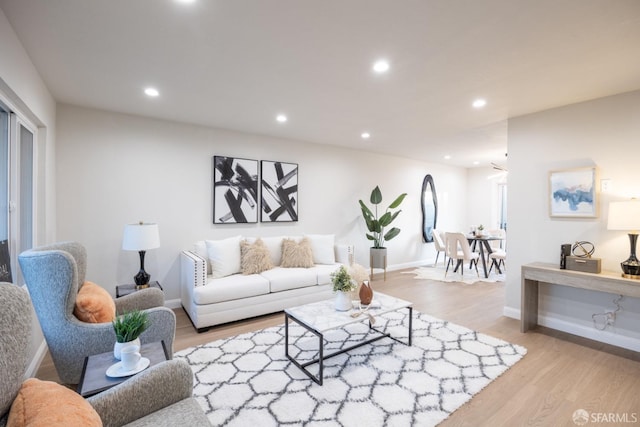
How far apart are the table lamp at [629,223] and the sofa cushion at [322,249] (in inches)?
124

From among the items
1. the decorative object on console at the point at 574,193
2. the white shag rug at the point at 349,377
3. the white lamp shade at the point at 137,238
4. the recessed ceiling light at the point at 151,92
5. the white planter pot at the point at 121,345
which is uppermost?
the recessed ceiling light at the point at 151,92

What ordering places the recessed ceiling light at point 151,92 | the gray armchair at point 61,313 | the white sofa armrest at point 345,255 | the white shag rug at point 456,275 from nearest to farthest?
the gray armchair at point 61,313 < the recessed ceiling light at point 151,92 < the white sofa armrest at point 345,255 < the white shag rug at point 456,275

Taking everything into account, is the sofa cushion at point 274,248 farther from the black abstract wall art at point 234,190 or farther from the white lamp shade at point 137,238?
the white lamp shade at point 137,238

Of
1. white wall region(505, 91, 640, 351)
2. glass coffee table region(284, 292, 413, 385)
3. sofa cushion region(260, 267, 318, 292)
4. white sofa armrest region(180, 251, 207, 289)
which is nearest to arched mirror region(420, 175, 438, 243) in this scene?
white wall region(505, 91, 640, 351)

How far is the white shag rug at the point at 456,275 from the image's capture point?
566 cm

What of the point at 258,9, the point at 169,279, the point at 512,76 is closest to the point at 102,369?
the point at 258,9

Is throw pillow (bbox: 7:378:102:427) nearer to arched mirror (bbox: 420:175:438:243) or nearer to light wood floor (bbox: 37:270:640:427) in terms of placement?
light wood floor (bbox: 37:270:640:427)

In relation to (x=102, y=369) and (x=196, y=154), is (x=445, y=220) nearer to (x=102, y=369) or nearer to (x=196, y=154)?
(x=196, y=154)

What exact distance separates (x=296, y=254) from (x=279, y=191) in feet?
3.71

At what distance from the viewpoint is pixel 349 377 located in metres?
2.42

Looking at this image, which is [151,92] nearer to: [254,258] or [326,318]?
[254,258]

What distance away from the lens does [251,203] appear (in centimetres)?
460

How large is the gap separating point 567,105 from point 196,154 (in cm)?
453

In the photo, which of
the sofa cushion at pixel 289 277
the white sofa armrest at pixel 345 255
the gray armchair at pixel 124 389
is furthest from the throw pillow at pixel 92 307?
the white sofa armrest at pixel 345 255
